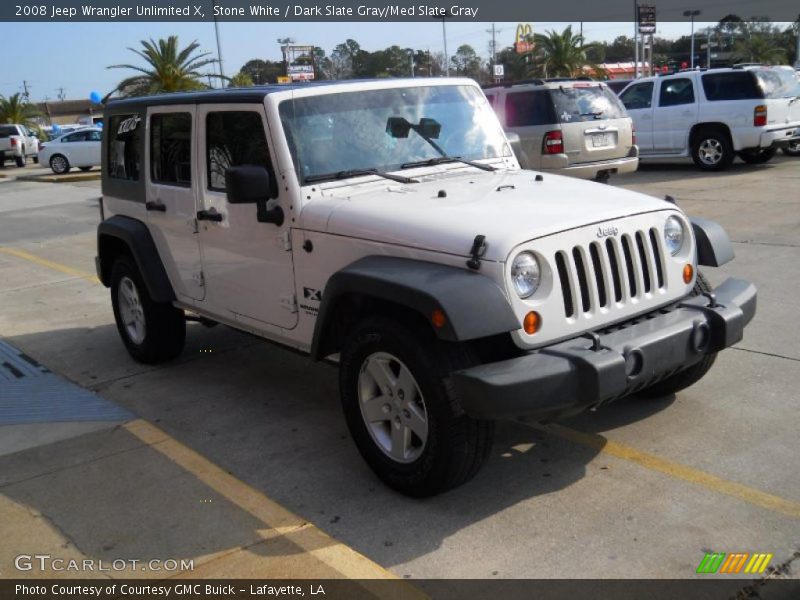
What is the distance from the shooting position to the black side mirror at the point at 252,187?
4406 mm

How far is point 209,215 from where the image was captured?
528cm

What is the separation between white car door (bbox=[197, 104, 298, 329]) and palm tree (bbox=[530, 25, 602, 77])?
37.0 metres

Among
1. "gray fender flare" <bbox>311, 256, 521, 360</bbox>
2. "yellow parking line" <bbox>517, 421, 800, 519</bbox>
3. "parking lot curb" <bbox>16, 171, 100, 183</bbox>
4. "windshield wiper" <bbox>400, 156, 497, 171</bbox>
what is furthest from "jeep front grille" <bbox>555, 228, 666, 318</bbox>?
"parking lot curb" <bbox>16, 171, 100, 183</bbox>

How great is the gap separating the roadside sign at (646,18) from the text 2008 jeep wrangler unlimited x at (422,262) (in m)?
33.0

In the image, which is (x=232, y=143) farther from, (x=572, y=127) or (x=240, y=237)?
(x=572, y=127)

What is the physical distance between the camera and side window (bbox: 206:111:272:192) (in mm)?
4793

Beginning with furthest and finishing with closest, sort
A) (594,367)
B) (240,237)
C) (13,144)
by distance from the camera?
(13,144)
(240,237)
(594,367)

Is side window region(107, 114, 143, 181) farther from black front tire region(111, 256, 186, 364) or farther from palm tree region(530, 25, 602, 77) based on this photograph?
palm tree region(530, 25, 602, 77)

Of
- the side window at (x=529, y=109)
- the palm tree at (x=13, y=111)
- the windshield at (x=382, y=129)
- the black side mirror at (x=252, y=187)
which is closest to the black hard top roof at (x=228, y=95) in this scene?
the windshield at (x=382, y=129)

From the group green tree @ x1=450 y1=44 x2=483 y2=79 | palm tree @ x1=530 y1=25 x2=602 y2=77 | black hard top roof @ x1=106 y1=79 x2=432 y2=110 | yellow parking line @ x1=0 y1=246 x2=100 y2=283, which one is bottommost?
yellow parking line @ x1=0 y1=246 x2=100 y2=283

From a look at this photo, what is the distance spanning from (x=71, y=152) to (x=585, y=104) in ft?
67.7

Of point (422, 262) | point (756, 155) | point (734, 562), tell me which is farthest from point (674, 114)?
point (734, 562)

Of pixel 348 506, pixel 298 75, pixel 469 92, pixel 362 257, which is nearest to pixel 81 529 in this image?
pixel 348 506

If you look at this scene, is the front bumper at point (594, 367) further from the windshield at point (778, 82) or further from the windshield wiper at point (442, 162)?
the windshield at point (778, 82)
